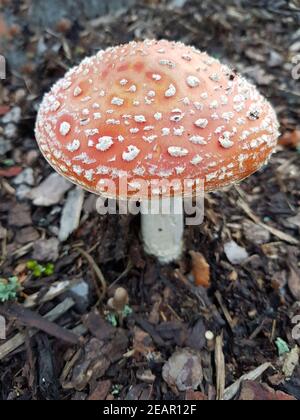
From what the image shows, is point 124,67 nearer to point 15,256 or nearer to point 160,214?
point 160,214

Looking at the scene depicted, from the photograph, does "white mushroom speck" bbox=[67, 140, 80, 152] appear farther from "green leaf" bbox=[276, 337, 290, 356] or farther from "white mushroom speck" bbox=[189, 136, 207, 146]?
"green leaf" bbox=[276, 337, 290, 356]

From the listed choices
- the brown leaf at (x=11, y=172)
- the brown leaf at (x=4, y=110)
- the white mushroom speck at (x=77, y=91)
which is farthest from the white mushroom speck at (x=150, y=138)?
the brown leaf at (x=4, y=110)

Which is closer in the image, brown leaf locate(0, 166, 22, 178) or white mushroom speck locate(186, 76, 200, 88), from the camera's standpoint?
white mushroom speck locate(186, 76, 200, 88)

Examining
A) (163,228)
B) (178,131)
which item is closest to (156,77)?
(178,131)

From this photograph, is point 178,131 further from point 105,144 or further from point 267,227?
point 267,227

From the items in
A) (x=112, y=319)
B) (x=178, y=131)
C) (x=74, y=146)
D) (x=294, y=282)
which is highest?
(x=178, y=131)

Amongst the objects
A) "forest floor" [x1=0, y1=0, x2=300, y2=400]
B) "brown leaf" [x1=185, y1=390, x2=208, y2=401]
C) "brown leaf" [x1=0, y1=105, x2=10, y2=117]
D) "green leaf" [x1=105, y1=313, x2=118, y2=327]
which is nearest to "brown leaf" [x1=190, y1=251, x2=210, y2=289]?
"forest floor" [x1=0, y1=0, x2=300, y2=400]
